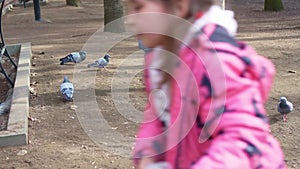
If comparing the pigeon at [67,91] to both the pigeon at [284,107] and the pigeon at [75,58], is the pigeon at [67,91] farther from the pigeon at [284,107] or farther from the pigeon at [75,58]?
the pigeon at [284,107]

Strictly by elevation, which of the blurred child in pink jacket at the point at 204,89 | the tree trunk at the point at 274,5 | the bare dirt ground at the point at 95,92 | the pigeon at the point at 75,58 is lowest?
the tree trunk at the point at 274,5

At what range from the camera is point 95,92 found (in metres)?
6.16

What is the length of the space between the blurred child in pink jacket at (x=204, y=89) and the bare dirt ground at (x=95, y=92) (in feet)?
8.96

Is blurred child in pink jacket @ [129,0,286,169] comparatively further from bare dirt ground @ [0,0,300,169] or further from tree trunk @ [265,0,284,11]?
tree trunk @ [265,0,284,11]

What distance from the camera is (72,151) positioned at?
14.8 feet

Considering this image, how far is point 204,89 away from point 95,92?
15.9 feet

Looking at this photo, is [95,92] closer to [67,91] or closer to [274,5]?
[67,91]

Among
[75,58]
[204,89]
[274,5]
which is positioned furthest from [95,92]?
[274,5]

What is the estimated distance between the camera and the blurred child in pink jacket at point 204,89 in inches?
52.2

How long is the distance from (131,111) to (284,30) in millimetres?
6015

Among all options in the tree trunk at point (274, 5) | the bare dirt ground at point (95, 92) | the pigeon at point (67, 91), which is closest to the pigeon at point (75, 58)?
the bare dirt ground at point (95, 92)

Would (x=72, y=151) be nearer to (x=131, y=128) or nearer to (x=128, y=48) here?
(x=131, y=128)

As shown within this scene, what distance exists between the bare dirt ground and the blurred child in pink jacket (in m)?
2.73

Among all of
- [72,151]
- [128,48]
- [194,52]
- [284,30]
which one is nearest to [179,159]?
[194,52]
